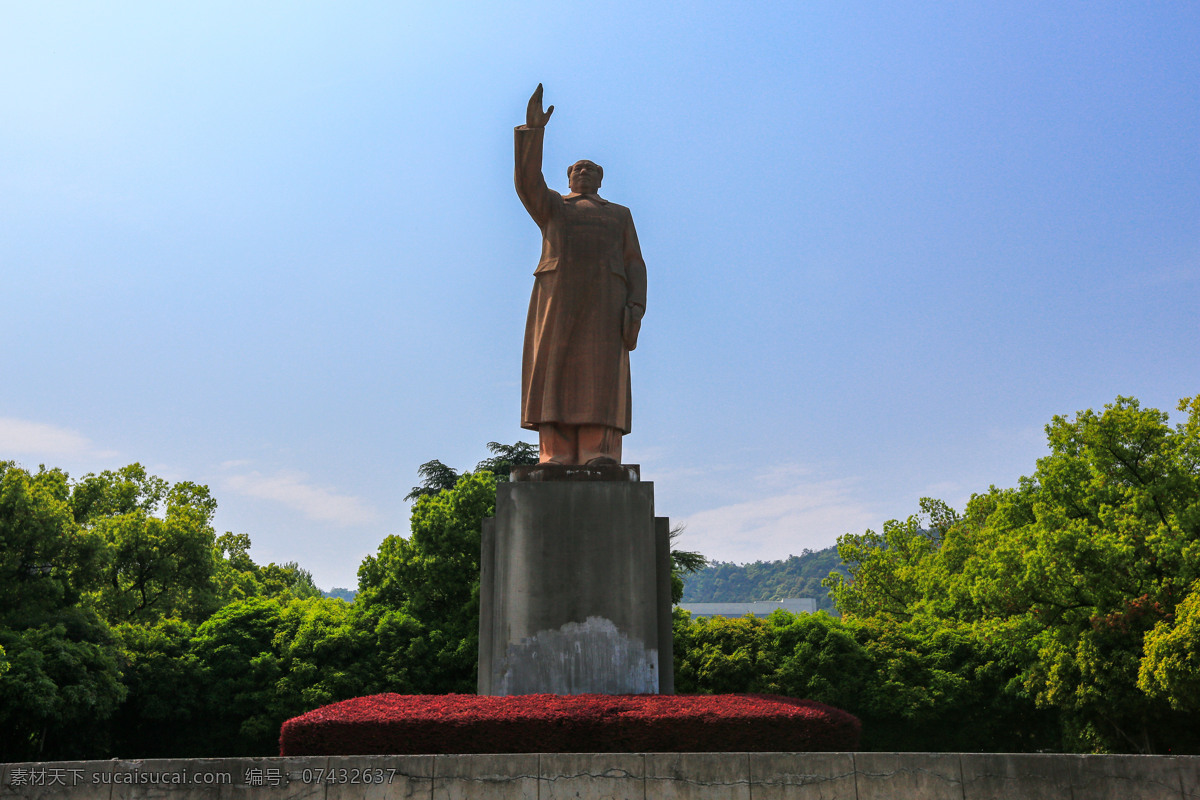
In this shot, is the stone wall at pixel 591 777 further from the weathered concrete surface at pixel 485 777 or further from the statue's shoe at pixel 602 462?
the statue's shoe at pixel 602 462

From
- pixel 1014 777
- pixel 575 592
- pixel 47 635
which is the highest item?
pixel 575 592

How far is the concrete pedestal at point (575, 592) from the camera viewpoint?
7.95 meters

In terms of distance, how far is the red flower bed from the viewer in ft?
20.9

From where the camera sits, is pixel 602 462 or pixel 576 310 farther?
pixel 576 310

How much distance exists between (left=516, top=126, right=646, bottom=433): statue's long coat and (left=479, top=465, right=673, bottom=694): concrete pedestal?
0.85 meters

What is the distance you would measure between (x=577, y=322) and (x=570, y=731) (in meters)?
4.20

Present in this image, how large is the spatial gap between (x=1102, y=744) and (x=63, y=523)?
68.9 ft

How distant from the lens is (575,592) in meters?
8.09

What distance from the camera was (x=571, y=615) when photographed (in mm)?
8039

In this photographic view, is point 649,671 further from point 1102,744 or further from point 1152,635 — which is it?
point 1102,744

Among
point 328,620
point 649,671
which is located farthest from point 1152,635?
point 328,620

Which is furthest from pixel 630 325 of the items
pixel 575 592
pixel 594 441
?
pixel 575 592

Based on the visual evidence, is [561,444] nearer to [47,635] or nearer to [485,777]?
[485,777]

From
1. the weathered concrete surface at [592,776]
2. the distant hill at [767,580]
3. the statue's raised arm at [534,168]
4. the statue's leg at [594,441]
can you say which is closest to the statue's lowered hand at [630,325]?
the statue's leg at [594,441]
